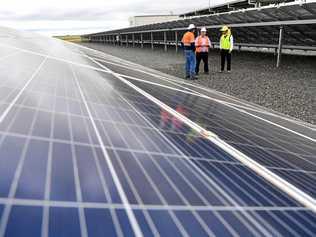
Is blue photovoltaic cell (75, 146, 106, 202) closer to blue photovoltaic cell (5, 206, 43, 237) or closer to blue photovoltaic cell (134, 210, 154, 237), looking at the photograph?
blue photovoltaic cell (134, 210, 154, 237)

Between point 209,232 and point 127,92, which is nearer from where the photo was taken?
point 209,232

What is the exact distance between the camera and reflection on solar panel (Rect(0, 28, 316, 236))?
1595 millimetres

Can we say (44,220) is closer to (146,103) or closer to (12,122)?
(12,122)

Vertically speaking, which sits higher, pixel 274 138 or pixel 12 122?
pixel 12 122

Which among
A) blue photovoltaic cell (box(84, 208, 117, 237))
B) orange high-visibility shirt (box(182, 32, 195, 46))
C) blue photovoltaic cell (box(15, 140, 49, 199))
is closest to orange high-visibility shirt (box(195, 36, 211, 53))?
orange high-visibility shirt (box(182, 32, 195, 46))

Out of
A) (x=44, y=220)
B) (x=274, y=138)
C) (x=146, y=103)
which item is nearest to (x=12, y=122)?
(x=44, y=220)

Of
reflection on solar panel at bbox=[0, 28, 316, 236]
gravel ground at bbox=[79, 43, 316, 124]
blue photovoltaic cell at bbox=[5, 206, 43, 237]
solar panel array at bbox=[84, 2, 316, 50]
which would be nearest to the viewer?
blue photovoltaic cell at bbox=[5, 206, 43, 237]

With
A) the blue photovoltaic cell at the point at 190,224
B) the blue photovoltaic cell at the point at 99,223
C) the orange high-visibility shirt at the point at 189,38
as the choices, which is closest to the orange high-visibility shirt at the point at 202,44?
the orange high-visibility shirt at the point at 189,38

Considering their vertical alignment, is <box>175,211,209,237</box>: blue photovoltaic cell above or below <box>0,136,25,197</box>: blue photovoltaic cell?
below

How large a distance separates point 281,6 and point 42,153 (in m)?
17.1

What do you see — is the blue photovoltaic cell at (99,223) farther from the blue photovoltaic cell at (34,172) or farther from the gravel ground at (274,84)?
the gravel ground at (274,84)

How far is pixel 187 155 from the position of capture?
2.54 meters

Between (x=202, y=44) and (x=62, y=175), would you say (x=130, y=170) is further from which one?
(x=202, y=44)

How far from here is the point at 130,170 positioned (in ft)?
7.03
